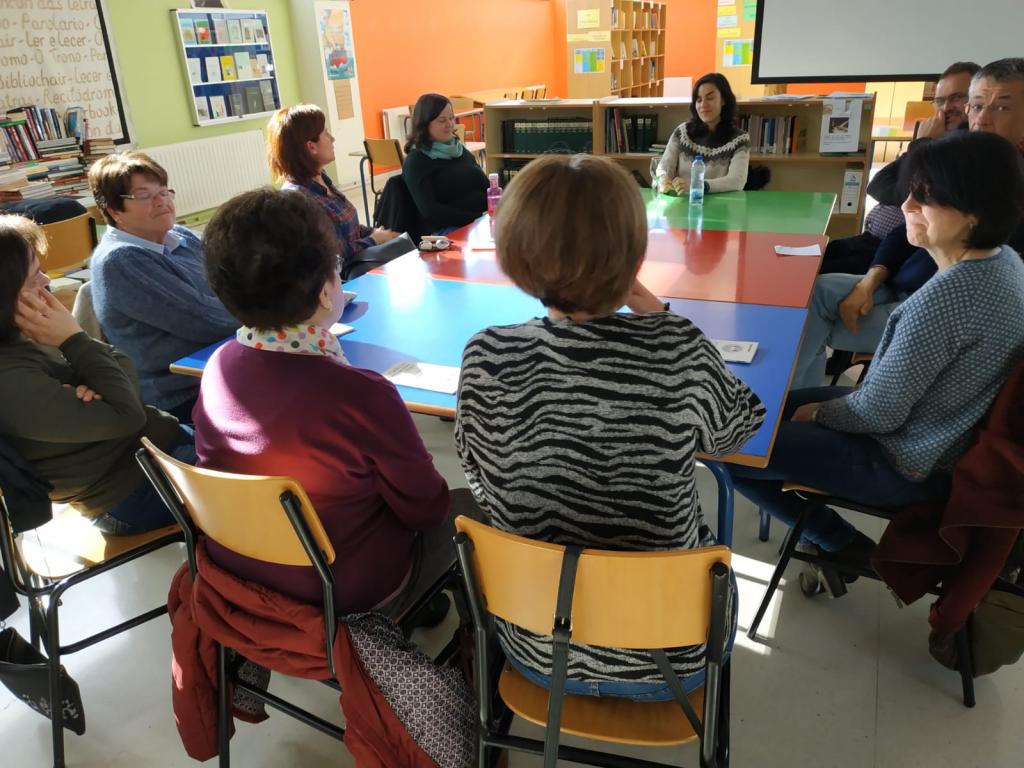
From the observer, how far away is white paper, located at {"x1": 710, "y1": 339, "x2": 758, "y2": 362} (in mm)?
1771

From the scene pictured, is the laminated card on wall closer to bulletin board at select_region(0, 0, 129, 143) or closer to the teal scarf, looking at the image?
the teal scarf

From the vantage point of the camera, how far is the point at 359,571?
1.35m

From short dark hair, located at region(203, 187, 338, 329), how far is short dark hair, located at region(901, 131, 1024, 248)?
1.27 metres

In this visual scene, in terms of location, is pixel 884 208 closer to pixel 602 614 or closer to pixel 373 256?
pixel 373 256

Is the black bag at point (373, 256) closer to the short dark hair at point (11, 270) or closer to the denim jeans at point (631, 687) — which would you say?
the short dark hair at point (11, 270)

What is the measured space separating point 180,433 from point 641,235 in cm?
135

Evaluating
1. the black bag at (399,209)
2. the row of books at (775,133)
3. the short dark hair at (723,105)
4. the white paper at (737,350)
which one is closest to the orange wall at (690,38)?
the row of books at (775,133)

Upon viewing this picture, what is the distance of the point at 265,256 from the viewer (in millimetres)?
1240

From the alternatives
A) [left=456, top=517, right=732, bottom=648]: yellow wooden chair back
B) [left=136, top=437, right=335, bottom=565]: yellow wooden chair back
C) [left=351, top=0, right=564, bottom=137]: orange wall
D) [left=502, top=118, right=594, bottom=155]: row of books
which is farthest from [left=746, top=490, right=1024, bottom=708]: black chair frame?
[left=351, top=0, right=564, bottom=137]: orange wall

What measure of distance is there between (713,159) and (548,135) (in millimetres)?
1548

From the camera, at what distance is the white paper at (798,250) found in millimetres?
2641

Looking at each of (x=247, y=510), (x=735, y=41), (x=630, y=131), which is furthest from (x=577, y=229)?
(x=735, y=41)

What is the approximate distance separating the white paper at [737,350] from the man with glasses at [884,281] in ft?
2.77

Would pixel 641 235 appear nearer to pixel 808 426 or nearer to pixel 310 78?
pixel 808 426
